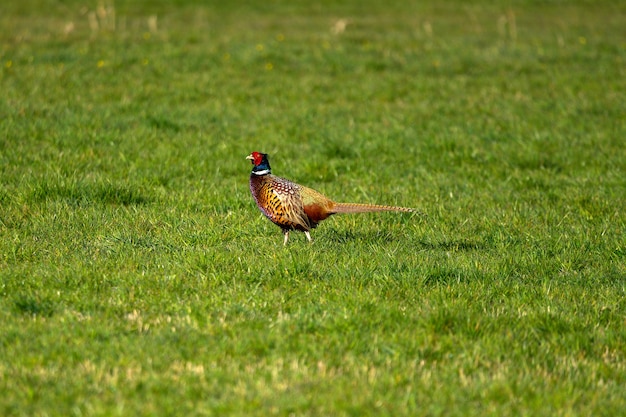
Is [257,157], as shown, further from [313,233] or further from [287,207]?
[313,233]

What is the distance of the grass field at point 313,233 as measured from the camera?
5.28 metres

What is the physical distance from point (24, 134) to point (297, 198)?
19.8 ft

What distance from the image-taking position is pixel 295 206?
312 inches

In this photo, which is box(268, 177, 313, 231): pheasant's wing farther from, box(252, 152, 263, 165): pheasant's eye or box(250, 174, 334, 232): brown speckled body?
box(252, 152, 263, 165): pheasant's eye

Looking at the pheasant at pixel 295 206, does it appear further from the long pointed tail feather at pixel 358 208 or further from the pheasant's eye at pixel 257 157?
the pheasant's eye at pixel 257 157

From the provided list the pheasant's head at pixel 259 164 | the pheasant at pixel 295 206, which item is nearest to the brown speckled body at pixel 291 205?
the pheasant at pixel 295 206

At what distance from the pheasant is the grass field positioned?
0.89ft

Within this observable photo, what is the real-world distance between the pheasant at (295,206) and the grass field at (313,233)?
0.89 feet

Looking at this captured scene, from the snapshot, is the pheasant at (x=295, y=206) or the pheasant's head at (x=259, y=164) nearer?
the pheasant at (x=295, y=206)

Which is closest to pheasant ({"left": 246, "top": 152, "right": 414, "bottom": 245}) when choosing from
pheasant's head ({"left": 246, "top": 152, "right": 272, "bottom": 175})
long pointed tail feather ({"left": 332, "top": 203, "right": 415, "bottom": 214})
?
long pointed tail feather ({"left": 332, "top": 203, "right": 415, "bottom": 214})

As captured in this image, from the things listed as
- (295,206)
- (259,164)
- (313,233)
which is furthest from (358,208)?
(259,164)

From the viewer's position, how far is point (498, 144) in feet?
42.4

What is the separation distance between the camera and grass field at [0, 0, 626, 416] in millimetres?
5277

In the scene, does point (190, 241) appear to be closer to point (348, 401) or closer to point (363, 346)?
point (363, 346)
